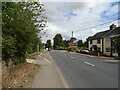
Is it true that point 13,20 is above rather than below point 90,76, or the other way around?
above

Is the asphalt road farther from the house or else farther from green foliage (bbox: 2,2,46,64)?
the house

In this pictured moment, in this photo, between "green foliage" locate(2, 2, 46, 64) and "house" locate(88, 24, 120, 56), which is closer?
"green foliage" locate(2, 2, 46, 64)

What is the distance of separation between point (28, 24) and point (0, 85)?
4.13 meters

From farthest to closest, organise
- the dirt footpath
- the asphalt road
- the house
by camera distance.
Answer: the house → the asphalt road → the dirt footpath

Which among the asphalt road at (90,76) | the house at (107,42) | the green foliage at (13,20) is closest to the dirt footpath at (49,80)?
the asphalt road at (90,76)

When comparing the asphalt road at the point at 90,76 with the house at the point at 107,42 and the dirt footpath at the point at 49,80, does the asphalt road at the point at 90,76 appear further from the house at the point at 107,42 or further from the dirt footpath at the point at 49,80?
the house at the point at 107,42

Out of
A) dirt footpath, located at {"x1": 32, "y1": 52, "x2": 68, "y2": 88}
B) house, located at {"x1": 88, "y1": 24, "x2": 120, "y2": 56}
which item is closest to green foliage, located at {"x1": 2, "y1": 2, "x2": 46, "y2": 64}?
dirt footpath, located at {"x1": 32, "y1": 52, "x2": 68, "y2": 88}

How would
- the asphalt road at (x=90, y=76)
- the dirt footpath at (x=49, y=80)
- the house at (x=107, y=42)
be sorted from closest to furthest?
the dirt footpath at (x=49, y=80)
the asphalt road at (x=90, y=76)
the house at (x=107, y=42)

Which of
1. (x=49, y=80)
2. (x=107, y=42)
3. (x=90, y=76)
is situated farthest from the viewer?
(x=107, y=42)

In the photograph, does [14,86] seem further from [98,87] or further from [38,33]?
[38,33]

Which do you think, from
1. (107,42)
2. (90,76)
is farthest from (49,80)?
(107,42)

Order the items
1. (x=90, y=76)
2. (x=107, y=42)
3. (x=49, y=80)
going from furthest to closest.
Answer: (x=107, y=42), (x=90, y=76), (x=49, y=80)

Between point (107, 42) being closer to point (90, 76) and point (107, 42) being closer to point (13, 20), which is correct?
point (90, 76)

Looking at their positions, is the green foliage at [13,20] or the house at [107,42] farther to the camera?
the house at [107,42]
